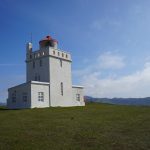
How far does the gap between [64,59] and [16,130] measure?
2573 cm

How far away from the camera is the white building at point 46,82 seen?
3538 centimetres

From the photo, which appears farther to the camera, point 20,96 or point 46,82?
point 46,82

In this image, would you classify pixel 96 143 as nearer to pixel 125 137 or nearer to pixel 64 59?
→ pixel 125 137

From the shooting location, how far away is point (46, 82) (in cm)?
3766

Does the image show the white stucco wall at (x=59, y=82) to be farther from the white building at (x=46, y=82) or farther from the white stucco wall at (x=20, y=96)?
the white stucco wall at (x=20, y=96)

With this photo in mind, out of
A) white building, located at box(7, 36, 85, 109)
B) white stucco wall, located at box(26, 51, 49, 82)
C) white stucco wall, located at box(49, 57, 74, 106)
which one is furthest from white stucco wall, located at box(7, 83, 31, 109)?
white stucco wall, located at box(49, 57, 74, 106)

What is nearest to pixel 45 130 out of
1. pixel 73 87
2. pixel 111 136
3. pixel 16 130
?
pixel 16 130

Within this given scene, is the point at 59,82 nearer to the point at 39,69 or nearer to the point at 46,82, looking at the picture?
the point at 46,82

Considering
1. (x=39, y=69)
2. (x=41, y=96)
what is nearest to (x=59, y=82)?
(x=39, y=69)

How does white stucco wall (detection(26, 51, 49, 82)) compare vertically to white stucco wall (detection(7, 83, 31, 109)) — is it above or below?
above

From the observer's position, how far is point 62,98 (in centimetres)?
4003

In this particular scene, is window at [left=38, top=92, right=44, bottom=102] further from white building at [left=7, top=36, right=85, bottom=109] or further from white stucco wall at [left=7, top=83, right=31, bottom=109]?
white stucco wall at [left=7, top=83, right=31, bottom=109]

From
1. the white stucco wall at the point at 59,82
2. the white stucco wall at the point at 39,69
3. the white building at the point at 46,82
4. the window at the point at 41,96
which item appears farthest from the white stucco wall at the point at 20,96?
the white stucco wall at the point at 59,82

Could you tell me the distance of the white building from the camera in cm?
3538
